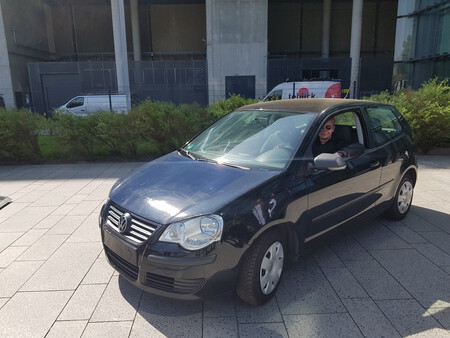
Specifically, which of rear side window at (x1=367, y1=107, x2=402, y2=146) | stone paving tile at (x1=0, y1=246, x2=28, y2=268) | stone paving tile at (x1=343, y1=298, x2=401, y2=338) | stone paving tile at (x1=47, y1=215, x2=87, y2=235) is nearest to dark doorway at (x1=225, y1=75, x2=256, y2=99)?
rear side window at (x1=367, y1=107, x2=402, y2=146)

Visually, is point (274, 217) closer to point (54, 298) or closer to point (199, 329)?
point (199, 329)

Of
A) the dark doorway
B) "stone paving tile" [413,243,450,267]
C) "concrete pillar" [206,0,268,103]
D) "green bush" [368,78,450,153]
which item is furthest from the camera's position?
the dark doorway

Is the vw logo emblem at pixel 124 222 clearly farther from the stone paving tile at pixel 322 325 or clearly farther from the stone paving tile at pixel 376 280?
the stone paving tile at pixel 376 280

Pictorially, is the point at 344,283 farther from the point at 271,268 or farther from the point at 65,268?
the point at 65,268

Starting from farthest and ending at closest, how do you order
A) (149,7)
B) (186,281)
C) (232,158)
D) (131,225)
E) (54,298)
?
1. (149,7)
2. (232,158)
3. (54,298)
4. (131,225)
5. (186,281)

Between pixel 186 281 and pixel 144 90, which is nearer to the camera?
pixel 186 281

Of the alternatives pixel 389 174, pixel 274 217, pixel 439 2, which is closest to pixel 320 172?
pixel 274 217

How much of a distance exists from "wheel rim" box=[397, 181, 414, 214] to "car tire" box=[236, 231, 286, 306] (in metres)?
2.35

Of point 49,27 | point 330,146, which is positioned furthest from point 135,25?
point 330,146

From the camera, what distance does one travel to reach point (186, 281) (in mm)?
2498

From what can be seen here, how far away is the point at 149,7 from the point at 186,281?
37.3 meters

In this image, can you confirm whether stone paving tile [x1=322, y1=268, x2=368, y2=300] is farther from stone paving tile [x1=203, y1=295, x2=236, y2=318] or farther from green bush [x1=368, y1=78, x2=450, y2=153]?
green bush [x1=368, y1=78, x2=450, y2=153]

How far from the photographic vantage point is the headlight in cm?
249

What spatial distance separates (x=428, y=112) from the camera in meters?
8.19
